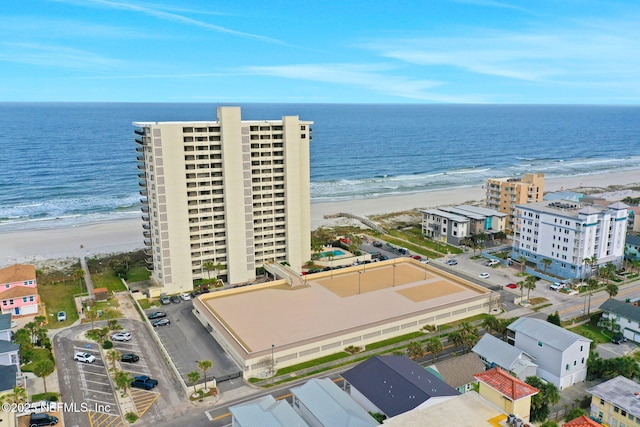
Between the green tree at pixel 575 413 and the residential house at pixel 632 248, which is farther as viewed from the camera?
the residential house at pixel 632 248

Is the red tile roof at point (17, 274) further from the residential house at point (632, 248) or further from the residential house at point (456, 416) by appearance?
the residential house at point (632, 248)

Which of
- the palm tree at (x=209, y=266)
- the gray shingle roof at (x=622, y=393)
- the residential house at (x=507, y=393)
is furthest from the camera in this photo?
the palm tree at (x=209, y=266)

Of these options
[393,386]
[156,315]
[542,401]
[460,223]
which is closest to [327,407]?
[393,386]

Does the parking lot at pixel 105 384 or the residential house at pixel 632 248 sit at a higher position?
the residential house at pixel 632 248

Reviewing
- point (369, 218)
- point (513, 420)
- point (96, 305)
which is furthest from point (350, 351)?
point (369, 218)

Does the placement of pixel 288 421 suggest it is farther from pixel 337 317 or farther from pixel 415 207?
pixel 415 207

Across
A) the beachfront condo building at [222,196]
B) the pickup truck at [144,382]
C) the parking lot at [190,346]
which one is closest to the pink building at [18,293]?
the parking lot at [190,346]

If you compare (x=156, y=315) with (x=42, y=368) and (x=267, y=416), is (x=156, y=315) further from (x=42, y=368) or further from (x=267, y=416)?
(x=267, y=416)
